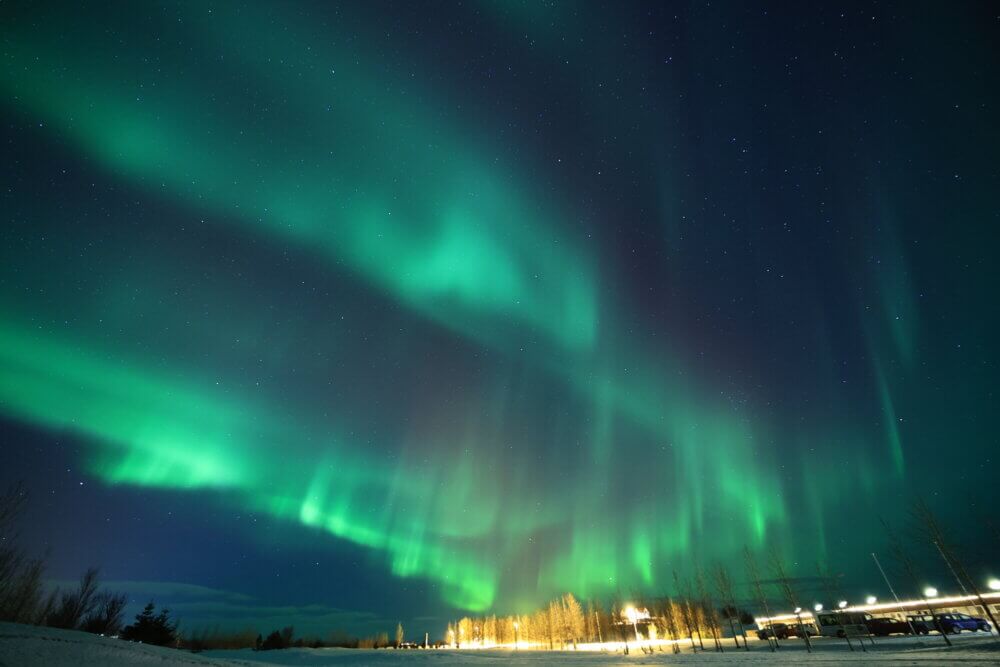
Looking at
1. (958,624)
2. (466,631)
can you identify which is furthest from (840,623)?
(466,631)

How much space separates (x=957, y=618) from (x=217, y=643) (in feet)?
415

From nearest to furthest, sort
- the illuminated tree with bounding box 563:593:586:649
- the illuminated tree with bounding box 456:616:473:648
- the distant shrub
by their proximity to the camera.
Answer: the distant shrub < the illuminated tree with bounding box 563:593:586:649 < the illuminated tree with bounding box 456:616:473:648

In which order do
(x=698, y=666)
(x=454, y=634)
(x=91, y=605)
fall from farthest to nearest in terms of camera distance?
(x=454, y=634), (x=91, y=605), (x=698, y=666)

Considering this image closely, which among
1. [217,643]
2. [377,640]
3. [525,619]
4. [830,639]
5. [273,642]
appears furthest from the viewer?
[525,619]

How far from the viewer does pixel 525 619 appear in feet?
518

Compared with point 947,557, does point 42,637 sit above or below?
below

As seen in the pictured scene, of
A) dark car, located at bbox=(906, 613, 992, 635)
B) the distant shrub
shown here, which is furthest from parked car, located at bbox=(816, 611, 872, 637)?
the distant shrub

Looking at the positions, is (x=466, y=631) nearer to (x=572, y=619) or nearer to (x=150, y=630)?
(x=572, y=619)

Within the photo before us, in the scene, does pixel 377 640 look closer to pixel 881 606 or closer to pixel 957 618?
pixel 881 606

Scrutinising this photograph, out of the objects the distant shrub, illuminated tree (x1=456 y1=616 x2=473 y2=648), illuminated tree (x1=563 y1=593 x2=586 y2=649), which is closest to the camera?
the distant shrub

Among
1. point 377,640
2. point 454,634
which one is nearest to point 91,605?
point 377,640

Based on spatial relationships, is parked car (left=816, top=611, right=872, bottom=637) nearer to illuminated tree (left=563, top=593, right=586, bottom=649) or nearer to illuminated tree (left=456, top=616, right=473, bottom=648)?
illuminated tree (left=563, top=593, right=586, bottom=649)

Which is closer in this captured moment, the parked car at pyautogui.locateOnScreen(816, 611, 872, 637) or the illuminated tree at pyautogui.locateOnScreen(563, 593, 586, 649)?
the parked car at pyautogui.locateOnScreen(816, 611, 872, 637)

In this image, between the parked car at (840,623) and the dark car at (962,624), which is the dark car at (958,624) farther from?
the parked car at (840,623)
